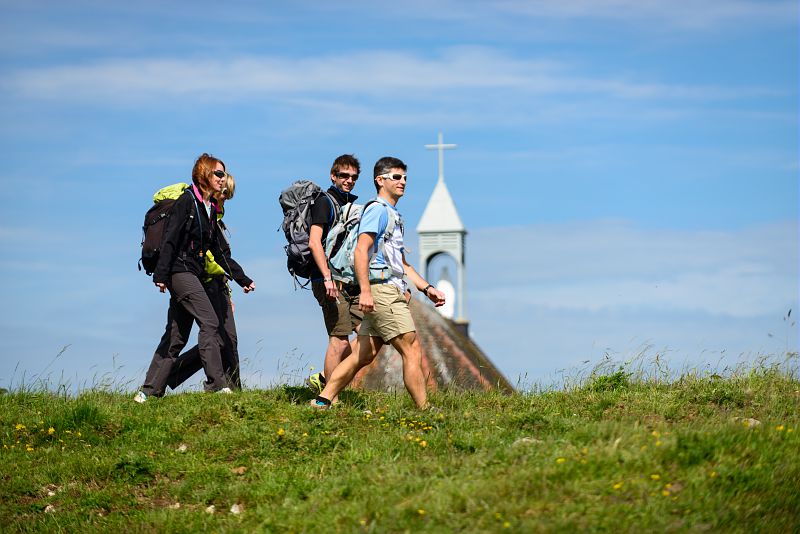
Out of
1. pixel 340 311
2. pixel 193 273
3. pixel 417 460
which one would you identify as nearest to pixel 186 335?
pixel 193 273

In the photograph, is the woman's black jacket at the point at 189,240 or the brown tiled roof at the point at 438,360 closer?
the woman's black jacket at the point at 189,240

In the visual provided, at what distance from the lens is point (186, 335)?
36.7 ft

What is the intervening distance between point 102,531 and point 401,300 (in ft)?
10.4

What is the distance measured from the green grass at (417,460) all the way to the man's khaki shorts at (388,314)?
2.90ft

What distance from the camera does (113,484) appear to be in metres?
9.11

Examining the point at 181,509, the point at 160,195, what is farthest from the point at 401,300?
the point at 160,195

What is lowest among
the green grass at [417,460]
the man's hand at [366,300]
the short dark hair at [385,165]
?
the green grass at [417,460]

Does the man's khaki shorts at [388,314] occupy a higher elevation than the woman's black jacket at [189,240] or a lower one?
lower

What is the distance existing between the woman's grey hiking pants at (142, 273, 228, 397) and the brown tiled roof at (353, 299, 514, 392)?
22.2ft

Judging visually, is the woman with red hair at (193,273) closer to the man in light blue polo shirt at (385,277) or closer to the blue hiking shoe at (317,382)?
the blue hiking shoe at (317,382)

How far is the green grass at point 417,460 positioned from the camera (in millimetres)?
6879

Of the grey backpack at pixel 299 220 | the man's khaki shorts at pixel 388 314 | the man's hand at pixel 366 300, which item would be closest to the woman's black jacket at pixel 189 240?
the grey backpack at pixel 299 220

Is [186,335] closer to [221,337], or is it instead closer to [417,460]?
[221,337]

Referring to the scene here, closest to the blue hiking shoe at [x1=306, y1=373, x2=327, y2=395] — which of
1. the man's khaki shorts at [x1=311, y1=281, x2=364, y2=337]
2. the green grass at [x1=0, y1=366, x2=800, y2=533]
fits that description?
the green grass at [x1=0, y1=366, x2=800, y2=533]
